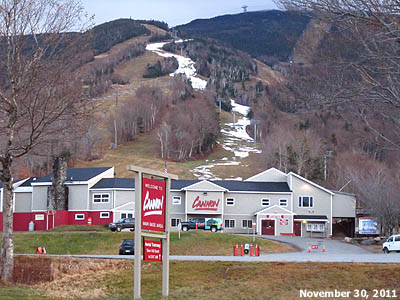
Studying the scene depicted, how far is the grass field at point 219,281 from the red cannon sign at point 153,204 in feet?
8.66

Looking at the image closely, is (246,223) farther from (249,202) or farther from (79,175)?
(79,175)

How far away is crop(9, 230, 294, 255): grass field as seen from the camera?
4356cm

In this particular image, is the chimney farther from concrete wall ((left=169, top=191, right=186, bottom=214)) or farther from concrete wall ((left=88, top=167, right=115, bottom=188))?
concrete wall ((left=169, top=191, right=186, bottom=214))

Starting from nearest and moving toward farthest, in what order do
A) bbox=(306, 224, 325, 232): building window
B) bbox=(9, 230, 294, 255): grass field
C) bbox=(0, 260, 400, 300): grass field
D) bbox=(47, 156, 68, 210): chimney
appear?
bbox=(0, 260, 400, 300): grass field
bbox=(9, 230, 294, 255): grass field
bbox=(47, 156, 68, 210): chimney
bbox=(306, 224, 325, 232): building window

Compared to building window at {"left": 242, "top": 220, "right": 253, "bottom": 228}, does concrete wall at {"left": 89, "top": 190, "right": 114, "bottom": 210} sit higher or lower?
higher

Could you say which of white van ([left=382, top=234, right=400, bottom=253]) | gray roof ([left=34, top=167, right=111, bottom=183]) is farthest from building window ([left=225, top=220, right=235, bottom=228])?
white van ([left=382, top=234, right=400, bottom=253])

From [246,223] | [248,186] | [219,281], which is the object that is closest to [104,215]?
[246,223]

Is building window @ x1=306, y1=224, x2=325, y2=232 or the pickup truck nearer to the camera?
the pickup truck

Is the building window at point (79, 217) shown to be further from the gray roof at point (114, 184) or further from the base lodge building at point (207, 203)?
the gray roof at point (114, 184)

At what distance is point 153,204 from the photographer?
2100 centimetres

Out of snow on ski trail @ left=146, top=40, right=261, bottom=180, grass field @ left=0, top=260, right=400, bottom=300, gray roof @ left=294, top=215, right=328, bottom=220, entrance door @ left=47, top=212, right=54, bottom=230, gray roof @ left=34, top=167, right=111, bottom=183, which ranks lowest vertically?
grass field @ left=0, top=260, right=400, bottom=300

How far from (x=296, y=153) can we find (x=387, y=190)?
1491 inches

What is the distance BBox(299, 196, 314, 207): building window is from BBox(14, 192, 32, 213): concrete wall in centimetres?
2855

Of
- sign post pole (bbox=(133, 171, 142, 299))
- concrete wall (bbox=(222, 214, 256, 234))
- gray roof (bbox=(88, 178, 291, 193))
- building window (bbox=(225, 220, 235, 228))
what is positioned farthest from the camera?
building window (bbox=(225, 220, 235, 228))
